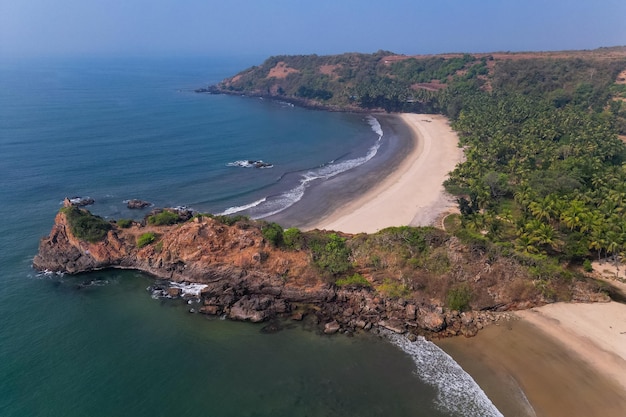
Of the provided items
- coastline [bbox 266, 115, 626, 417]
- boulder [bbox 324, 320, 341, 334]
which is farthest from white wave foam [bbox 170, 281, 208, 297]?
coastline [bbox 266, 115, 626, 417]

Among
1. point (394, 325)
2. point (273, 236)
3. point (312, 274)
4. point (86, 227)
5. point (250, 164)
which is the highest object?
point (273, 236)

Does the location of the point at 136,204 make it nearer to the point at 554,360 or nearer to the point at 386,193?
the point at 386,193

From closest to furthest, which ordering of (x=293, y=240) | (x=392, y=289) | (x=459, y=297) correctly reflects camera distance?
(x=459, y=297), (x=392, y=289), (x=293, y=240)

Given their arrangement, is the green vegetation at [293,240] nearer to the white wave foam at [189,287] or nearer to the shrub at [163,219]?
the white wave foam at [189,287]

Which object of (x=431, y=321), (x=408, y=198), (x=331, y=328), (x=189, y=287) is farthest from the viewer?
(x=408, y=198)

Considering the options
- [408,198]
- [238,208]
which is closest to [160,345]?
[238,208]

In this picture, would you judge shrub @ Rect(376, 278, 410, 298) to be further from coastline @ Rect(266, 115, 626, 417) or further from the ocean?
coastline @ Rect(266, 115, 626, 417)

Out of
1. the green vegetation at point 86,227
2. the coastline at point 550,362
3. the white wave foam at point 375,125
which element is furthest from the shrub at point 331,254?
the white wave foam at point 375,125

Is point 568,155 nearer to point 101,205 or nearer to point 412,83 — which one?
point 101,205
